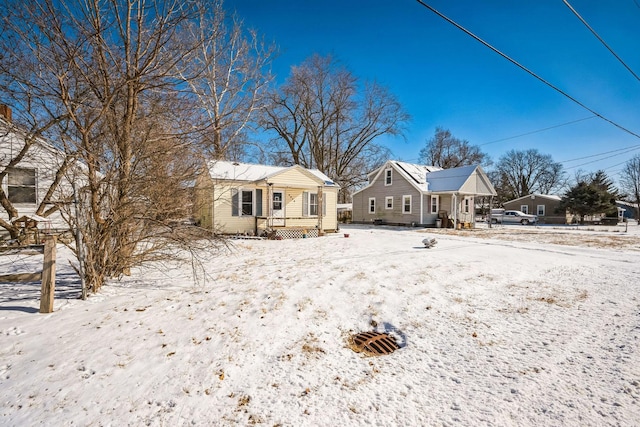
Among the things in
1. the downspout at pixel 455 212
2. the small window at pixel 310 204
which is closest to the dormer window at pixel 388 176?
the downspout at pixel 455 212

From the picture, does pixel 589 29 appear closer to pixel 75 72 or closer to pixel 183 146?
pixel 183 146

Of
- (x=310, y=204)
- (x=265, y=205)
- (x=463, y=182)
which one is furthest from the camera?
(x=463, y=182)

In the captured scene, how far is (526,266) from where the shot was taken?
25.3 feet

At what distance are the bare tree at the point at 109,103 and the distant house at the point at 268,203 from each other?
848 cm

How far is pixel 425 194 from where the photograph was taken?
74.3ft

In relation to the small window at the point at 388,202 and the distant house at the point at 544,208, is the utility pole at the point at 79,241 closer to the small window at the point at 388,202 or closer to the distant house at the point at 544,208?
the small window at the point at 388,202

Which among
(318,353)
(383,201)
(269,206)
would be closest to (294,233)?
(269,206)

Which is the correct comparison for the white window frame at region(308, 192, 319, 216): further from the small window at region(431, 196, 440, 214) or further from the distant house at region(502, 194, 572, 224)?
the distant house at region(502, 194, 572, 224)

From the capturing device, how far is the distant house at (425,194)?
22.4m

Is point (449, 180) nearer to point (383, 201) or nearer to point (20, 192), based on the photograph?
point (383, 201)

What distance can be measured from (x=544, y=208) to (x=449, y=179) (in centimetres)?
2106

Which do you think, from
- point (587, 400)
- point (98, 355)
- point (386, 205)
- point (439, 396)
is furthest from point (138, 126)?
point (386, 205)

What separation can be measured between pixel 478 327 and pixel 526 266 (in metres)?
4.92

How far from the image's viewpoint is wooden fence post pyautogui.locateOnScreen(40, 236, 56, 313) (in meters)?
4.21
